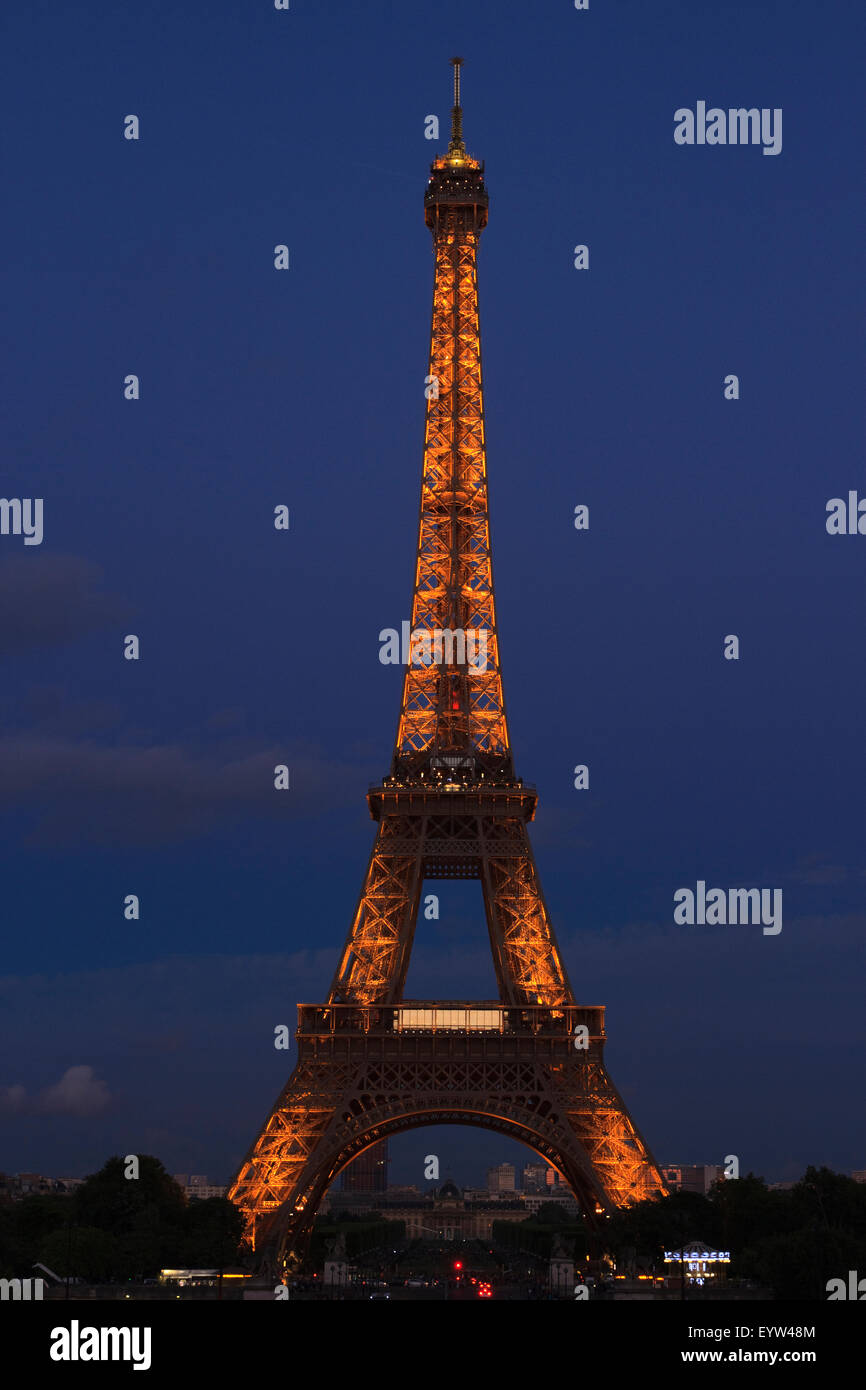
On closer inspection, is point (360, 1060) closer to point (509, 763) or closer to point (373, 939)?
point (373, 939)

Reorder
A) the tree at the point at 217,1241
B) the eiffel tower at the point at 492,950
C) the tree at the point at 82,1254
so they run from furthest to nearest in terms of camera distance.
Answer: the eiffel tower at the point at 492,950 → the tree at the point at 217,1241 → the tree at the point at 82,1254

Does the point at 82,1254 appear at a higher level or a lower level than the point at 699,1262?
higher

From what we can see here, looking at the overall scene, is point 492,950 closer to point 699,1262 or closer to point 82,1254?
point 699,1262

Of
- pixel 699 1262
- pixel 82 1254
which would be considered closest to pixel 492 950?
pixel 699 1262

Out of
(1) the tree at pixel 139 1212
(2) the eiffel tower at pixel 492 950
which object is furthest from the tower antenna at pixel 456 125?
(1) the tree at pixel 139 1212

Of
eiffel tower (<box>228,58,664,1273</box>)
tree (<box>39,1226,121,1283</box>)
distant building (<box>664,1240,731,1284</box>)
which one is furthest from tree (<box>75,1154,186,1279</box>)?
distant building (<box>664,1240,731,1284</box>)

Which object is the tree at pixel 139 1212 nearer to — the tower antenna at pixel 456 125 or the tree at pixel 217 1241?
the tree at pixel 217 1241
